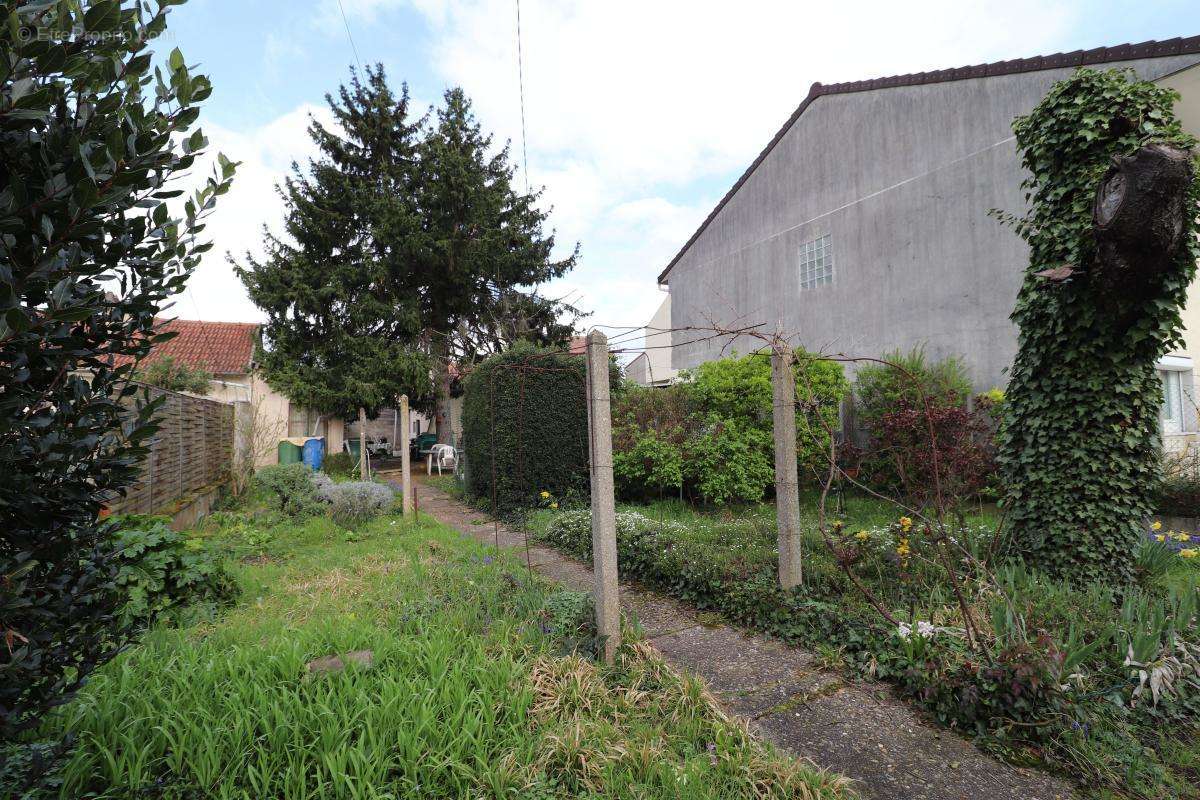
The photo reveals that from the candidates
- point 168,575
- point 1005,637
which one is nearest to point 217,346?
point 168,575

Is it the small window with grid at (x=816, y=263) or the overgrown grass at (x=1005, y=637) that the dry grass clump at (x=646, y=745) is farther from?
the small window with grid at (x=816, y=263)

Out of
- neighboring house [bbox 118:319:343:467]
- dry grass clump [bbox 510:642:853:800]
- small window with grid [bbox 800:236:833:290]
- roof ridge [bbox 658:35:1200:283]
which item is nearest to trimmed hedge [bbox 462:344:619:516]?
dry grass clump [bbox 510:642:853:800]

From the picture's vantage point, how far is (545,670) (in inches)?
113

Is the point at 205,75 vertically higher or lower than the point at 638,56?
lower

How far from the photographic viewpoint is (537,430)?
28.0 ft

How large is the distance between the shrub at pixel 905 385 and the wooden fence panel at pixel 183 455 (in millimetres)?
9538

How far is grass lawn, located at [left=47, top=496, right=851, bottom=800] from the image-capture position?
1974 millimetres

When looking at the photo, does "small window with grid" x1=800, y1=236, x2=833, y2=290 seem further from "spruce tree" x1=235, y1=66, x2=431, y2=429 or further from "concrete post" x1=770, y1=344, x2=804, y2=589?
"spruce tree" x1=235, y1=66, x2=431, y2=429

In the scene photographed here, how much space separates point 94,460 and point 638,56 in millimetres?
6145

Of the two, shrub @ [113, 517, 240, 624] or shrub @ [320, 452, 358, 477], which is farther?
shrub @ [320, 452, 358, 477]

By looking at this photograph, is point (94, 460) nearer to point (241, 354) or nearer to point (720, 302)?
point (720, 302)

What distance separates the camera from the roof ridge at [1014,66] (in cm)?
748

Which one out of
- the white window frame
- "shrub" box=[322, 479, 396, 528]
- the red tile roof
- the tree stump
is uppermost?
the red tile roof

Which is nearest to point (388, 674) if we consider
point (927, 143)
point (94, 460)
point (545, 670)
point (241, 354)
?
point (545, 670)
